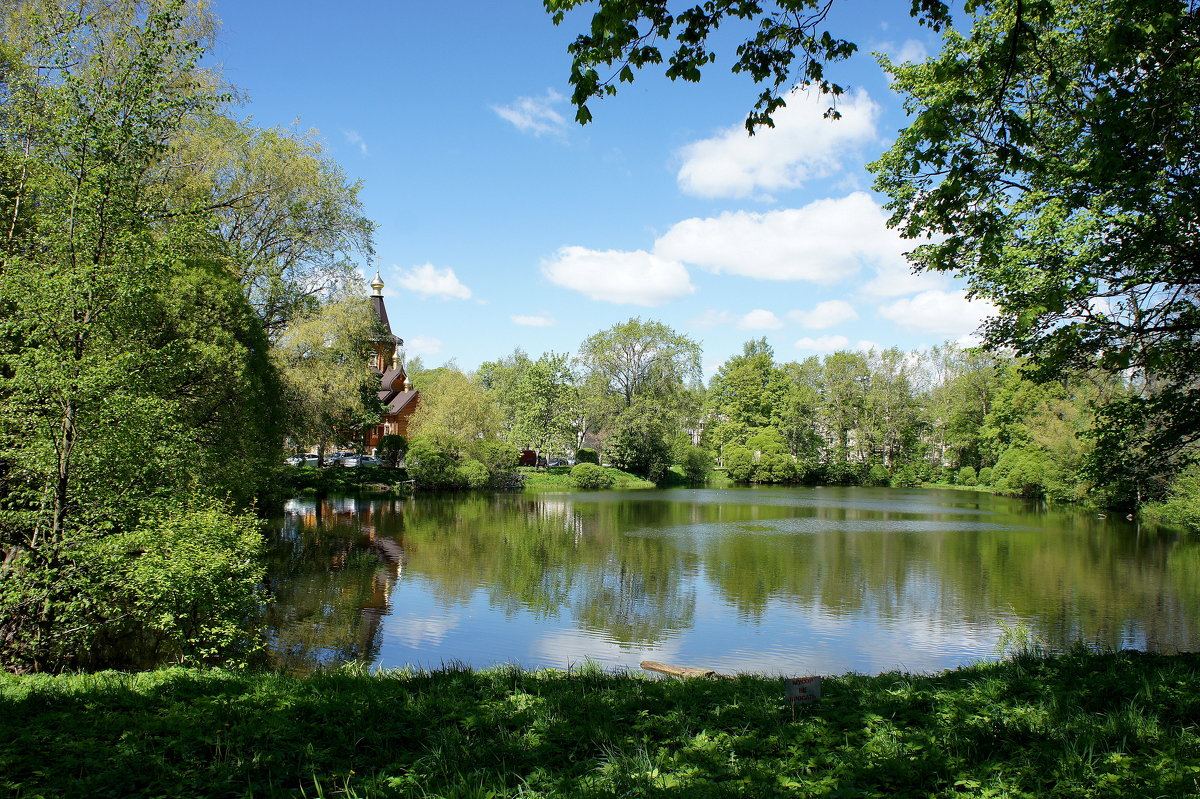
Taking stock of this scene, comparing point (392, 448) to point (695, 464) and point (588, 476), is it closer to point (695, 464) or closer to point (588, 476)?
point (588, 476)

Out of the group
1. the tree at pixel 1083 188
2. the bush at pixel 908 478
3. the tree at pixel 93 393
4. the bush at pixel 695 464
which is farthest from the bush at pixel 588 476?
the tree at pixel 93 393

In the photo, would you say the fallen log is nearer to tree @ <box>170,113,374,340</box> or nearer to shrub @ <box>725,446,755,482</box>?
tree @ <box>170,113,374,340</box>

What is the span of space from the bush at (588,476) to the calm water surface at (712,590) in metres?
17.6

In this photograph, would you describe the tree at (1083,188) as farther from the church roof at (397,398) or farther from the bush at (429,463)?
the church roof at (397,398)

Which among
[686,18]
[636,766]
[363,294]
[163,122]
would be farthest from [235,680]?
[363,294]

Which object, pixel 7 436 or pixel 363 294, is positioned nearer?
pixel 7 436

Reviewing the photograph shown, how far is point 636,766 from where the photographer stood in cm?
393

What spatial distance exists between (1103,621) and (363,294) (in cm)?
2459

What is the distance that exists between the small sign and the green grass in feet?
133

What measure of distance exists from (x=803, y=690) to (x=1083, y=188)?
935cm

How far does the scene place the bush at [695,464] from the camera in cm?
5603

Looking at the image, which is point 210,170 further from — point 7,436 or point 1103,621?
point 1103,621

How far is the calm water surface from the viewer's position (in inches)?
433

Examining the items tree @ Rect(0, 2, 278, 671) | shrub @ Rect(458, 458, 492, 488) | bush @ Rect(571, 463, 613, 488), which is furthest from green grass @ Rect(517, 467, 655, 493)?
tree @ Rect(0, 2, 278, 671)
